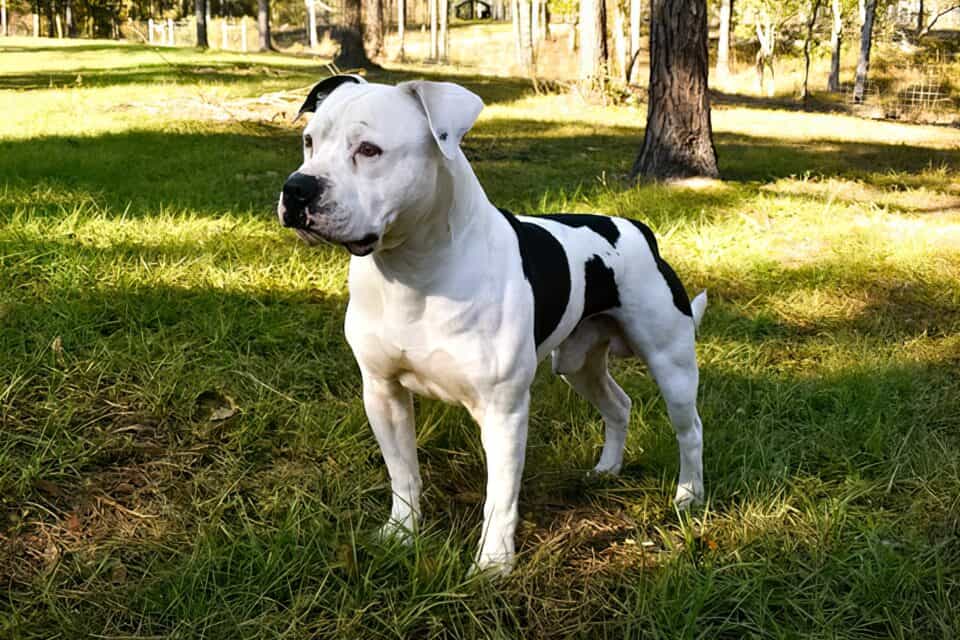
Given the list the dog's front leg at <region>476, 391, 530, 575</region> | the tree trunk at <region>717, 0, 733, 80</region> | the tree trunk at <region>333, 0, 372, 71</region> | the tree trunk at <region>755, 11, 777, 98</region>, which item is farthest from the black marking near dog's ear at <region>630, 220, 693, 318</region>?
the tree trunk at <region>717, 0, 733, 80</region>

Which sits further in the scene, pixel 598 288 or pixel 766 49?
pixel 766 49

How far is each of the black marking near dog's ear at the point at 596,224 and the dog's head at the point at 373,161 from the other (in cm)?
82

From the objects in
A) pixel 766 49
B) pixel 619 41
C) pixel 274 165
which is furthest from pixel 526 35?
pixel 274 165

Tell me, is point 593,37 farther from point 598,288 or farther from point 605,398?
point 598,288

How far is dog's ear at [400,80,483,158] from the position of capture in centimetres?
225

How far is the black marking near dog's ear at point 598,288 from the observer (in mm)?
2900

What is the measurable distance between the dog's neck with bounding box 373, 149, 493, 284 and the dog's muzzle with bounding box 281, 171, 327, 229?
0.99 ft

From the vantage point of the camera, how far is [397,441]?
2.80 m

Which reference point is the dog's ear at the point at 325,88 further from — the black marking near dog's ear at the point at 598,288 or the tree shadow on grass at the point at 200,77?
the tree shadow on grass at the point at 200,77

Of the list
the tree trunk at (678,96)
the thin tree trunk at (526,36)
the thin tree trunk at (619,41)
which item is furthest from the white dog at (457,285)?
the thin tree trunk at (526,36)

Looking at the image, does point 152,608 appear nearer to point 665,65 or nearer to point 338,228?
point 338,228

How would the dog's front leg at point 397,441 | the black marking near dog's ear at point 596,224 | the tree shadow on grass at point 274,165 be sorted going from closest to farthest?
1. the dog's front leg at point 397,441
2. the black marking near dog's ear at point 596,224
3. the tree shadow on grass at point 274,165

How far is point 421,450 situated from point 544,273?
3.39 ft

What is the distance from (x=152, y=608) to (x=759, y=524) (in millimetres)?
1926
